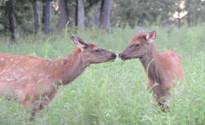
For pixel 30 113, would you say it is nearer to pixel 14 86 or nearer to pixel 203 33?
pixel 14 86

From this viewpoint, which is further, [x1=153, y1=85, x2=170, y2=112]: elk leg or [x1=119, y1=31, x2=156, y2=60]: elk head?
[x1=119, y1=31, x2=156, y2=60]: elk head

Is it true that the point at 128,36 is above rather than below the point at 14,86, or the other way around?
above

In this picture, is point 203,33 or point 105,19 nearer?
point 203,33

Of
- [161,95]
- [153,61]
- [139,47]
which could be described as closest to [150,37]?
[139,47]

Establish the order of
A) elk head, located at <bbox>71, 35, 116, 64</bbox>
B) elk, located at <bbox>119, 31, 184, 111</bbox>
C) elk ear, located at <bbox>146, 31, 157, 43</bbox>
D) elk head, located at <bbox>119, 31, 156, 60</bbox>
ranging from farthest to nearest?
elk ear, located at <bbox>146, 31, 157, 43</bbox>
elk head, located at <bbox>119, 31, 156, 60</bbox>
elk, located at <bbox>119, 31, 184, 111</bbox>
elk head, located at <bbox>71, 35, 116, 64</bbox>

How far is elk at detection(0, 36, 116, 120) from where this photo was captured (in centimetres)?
999

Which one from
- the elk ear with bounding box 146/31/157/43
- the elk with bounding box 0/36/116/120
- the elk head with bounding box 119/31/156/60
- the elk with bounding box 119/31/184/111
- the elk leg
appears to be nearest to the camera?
the elk leg

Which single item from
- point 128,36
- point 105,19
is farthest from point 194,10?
point 128,36

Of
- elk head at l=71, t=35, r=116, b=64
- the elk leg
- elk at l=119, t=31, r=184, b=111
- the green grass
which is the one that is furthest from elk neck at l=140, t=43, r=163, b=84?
the green grass

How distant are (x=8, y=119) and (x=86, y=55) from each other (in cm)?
249

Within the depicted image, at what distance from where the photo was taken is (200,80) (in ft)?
28.7

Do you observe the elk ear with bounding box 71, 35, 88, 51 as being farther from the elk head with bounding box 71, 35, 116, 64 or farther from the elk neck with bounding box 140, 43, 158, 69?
the elk neck with bounding box 140, 43, 158, 69

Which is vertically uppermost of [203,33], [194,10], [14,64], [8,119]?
[194,10]

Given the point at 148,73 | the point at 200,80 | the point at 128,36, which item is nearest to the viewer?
the point at 200,80
